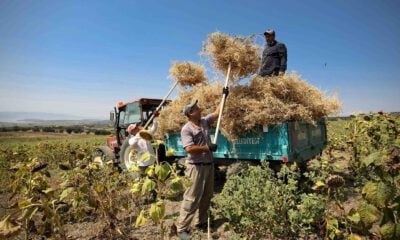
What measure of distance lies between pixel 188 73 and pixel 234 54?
1638mm

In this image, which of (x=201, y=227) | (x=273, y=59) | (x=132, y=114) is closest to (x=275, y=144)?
(x=201, y=227)

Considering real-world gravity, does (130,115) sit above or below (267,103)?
below

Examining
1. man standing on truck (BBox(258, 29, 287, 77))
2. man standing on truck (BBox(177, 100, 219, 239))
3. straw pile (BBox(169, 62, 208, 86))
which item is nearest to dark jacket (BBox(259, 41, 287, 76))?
man standing on truck (BBox(258, 29, 287, 77))

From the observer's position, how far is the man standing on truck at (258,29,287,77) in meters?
5.08

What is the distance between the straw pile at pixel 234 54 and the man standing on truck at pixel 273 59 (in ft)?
0.74

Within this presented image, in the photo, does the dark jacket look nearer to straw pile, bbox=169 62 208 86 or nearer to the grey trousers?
straw pile, bbox=169 62 208 86

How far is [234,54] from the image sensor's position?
4.64 m

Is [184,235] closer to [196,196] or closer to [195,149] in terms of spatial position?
[196,196]

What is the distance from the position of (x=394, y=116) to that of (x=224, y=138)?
3.12 meters

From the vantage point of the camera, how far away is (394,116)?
4.72 metres

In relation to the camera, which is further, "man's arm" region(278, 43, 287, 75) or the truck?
"man's arm" region(278, 43, 287, 75)

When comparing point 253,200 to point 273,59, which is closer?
point 253,200

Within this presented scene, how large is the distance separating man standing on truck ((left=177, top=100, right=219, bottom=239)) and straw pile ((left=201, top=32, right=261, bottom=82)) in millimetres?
1570

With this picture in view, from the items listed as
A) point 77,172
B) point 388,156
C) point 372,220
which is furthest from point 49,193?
point 388,156
